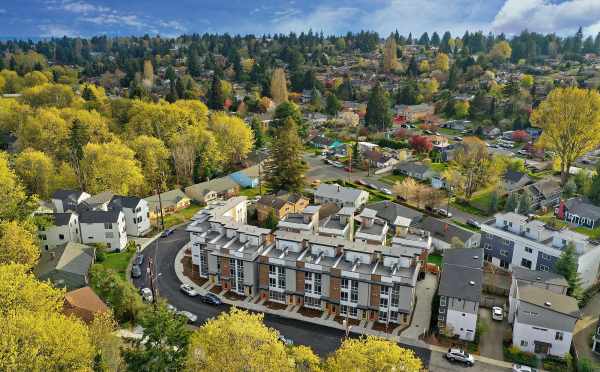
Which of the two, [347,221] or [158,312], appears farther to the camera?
[347,221]

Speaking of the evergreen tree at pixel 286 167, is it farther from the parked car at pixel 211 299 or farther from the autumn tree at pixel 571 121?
the autumn tree at pixel 571 121

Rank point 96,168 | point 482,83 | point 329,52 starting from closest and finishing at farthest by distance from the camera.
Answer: point 96,168, point 482,83, point 329,52

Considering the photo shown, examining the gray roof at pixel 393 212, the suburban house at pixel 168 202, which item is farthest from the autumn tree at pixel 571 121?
the suburban house at pixel 168 202

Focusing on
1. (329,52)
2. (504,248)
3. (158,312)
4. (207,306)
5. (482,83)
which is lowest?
(207,306)

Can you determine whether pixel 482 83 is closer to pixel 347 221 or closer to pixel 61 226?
pixel 347 221

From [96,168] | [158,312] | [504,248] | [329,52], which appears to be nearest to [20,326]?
[158,312]

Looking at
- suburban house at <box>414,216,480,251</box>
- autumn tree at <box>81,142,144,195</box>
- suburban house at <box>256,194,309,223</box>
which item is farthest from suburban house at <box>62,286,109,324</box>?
suburban house at <box>414,216,480,251</box>
